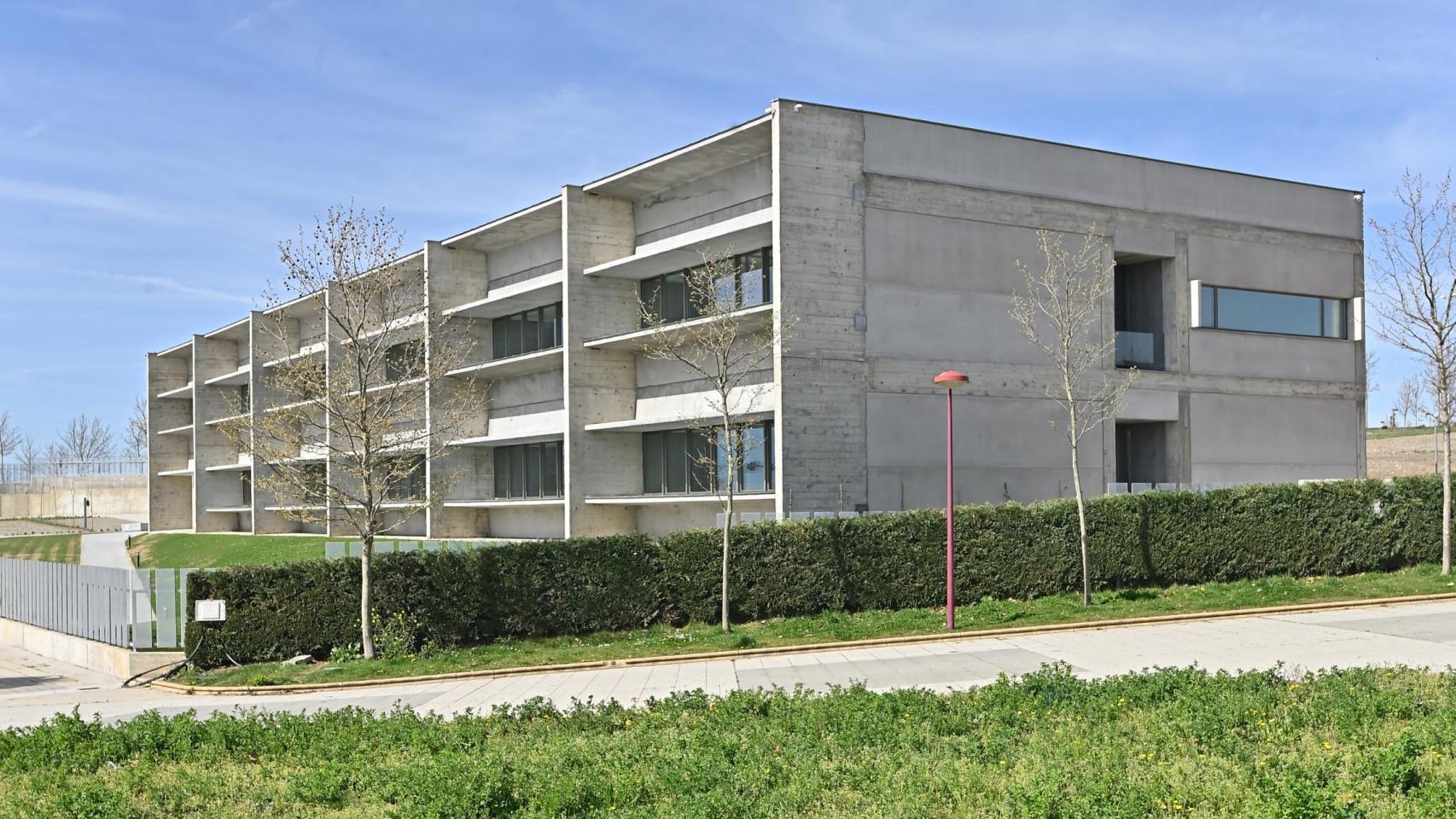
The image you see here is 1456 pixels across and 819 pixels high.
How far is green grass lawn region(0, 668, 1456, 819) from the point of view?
8.52 metres

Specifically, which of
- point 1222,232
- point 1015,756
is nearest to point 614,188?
point 1222,232

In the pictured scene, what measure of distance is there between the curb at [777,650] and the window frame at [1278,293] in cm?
1282

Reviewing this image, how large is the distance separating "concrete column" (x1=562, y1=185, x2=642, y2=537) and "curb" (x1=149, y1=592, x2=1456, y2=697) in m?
15.0

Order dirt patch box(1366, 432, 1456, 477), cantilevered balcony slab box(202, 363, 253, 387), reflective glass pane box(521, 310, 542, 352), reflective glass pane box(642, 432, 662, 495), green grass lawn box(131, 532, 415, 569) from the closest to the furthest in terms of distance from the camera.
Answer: reflective glass pane box(642, 432, 662, 495), reflective glass pane box(521, 310, 542, 352), green grass lawn box(131, 532, 415, 569), cantilevered balcony slab box(202, 363, 253, 387), dirt patch box(1366, 432, 1456, 477)

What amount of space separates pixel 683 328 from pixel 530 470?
11.5 meters

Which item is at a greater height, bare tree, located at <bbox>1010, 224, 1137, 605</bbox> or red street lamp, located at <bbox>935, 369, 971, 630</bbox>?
bare tree, located at <bbox>1010, 224, 1137, 605</bbox>

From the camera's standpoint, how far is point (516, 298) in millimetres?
38656

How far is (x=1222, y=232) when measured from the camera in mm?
34094

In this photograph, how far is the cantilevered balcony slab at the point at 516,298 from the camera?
121 ft

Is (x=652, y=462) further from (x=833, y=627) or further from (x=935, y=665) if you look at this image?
(x=935, y=665)

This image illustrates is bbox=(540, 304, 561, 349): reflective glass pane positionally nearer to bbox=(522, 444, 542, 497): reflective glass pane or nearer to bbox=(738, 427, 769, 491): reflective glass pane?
bbox=(522, 444, 542, 497): reflective glass pane

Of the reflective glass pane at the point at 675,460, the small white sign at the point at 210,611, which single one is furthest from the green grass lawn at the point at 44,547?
the small white sign at the point at 210,611

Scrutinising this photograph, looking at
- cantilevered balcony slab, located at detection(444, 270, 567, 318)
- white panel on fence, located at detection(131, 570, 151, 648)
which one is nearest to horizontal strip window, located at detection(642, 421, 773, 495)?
cantilevered balcony slab, located at detection(444, 270, 567, 318)

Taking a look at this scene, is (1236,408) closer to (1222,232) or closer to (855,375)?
(1222,232)
